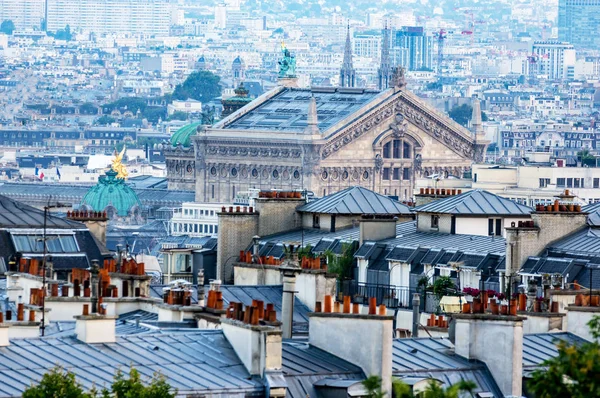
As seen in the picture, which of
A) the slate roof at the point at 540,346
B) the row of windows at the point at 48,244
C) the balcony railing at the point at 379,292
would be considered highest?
the row of windows at the point at 48,244

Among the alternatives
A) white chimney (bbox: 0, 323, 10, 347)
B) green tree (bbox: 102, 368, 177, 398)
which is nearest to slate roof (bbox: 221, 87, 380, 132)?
white chimney (bbox: 0, 323, 10, 347)

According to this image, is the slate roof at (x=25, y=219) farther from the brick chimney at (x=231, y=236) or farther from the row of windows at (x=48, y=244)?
the brick chimney at (x=231, y=236)

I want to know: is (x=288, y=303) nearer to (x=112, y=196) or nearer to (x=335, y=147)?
(x=335, y=147)

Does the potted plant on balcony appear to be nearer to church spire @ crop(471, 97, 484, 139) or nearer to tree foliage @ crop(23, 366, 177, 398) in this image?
tree foliage @ crop(23, 366, 177, 398)

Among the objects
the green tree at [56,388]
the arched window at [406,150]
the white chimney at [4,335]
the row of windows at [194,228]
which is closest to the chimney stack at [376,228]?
the white chimney at [4,335]

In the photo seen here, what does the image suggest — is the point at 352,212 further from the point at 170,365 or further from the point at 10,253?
the point at 170,365

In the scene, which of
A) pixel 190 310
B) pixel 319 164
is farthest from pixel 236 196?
pixel 190 310
